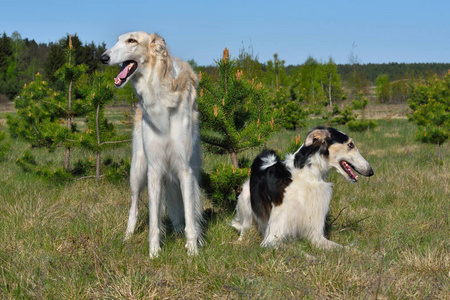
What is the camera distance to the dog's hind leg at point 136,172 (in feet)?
13.5

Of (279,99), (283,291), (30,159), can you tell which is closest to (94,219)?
(283,291)

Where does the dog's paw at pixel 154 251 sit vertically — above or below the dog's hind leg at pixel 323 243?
above

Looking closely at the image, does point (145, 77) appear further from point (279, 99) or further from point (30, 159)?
point (279, 99)

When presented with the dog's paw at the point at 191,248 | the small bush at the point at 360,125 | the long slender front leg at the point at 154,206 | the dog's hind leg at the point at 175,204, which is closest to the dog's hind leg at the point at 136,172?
the dog's hind leg at the point at 175,204

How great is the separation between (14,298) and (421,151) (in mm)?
9721

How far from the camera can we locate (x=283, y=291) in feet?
8.87

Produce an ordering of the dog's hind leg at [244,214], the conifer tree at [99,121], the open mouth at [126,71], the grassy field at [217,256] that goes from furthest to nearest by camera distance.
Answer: the conifer tree at [99,121]
the dog's hind leg at [244,214]
the open mouth at [126,71]
the grassy field at [217,256]

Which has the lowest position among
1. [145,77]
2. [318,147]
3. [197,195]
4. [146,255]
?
[146,255]

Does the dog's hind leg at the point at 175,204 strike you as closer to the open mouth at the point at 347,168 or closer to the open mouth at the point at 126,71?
the open mouth at the point at 126,71

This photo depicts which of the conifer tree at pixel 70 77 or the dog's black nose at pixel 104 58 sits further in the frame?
the conifer tree at pixel 70 77

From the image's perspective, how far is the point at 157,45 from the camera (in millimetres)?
3482

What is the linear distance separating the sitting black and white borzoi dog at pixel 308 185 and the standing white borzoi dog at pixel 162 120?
762 millimetres

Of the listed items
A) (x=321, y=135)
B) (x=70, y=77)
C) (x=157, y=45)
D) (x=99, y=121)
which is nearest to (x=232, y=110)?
(x=321, y=135)

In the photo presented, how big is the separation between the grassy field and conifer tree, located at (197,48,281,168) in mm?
917
